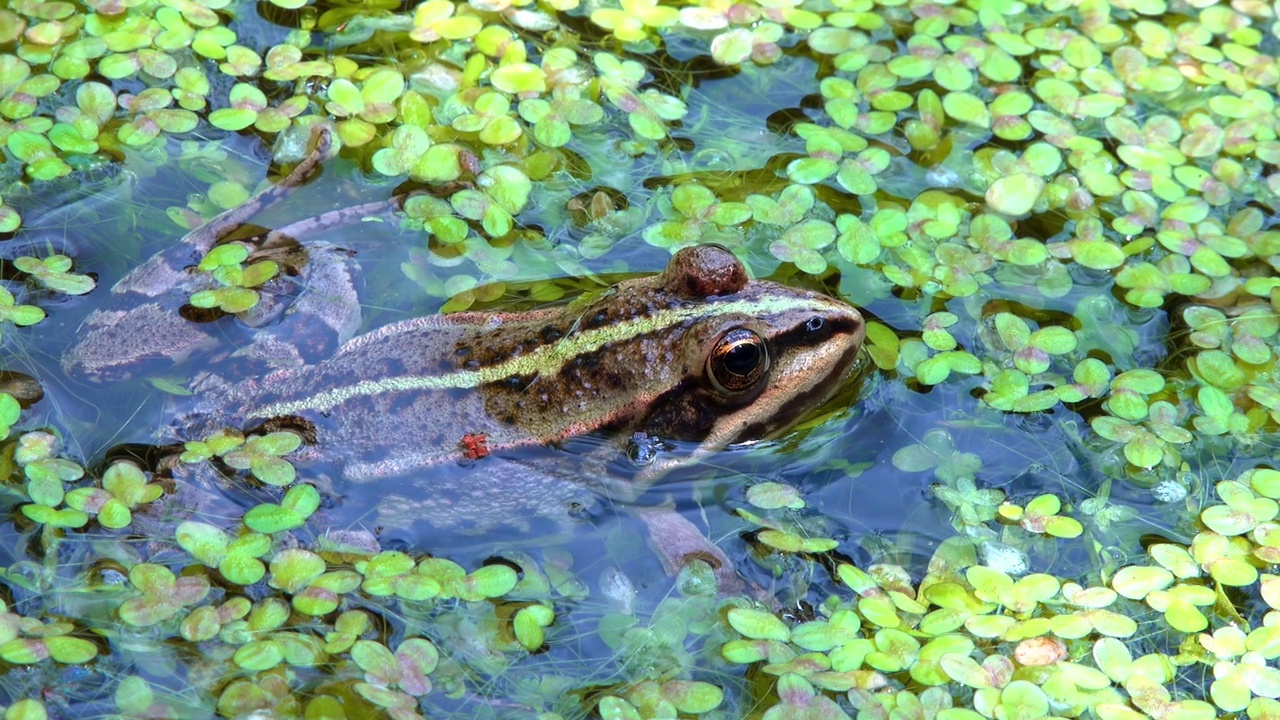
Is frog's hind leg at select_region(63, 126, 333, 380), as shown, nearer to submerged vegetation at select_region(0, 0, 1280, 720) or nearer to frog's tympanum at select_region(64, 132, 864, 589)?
frog's tympanum at select_region(64, 132, 864, 589)

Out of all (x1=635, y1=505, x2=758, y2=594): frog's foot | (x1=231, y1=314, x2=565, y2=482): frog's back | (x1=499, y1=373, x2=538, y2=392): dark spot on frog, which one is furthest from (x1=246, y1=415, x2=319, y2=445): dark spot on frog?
(x1=635, y1=505, x2=758, y2=594): frog's foot

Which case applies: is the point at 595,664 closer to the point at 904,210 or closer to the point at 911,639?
the point at 911,639

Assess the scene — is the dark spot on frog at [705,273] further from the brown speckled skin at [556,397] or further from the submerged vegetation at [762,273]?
the submerged vegetation at [762,273]

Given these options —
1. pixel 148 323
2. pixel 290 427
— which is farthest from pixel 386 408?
pixel 148 323

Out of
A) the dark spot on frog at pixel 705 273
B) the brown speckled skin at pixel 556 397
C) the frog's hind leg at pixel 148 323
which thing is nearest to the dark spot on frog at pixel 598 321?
the brown speckled skin at pixel 556 397

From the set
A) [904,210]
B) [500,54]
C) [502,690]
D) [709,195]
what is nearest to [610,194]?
[709,195]

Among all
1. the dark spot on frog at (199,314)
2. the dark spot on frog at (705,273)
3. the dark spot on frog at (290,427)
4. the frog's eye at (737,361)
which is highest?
the dark spot on frog at (705,273)
